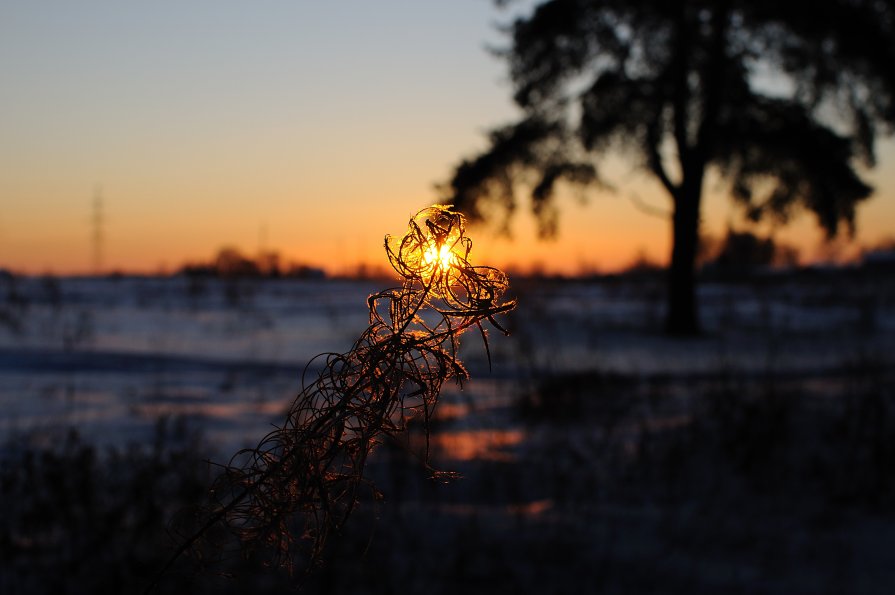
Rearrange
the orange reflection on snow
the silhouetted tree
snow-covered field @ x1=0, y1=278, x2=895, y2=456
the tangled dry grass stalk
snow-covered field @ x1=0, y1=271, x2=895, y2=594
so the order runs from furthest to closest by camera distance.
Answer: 1. the silhouetted tree
2. snow-covered field @ x1=0, y1=278, x2=895, y2=456
3. the orange reflection on snow
4. snow-covered field @ x1=0, y1=271, x2=895, y2=594
5. the tangled dry grass stalk

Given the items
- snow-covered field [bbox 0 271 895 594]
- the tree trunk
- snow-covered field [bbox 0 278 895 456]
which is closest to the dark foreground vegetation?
snow-covered field [bbox 0 271 895 594]

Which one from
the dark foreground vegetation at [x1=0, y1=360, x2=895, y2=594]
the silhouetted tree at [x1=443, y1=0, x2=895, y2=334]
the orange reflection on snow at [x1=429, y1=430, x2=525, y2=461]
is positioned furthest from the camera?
the silhouetted tree at [x1=443, y1=0, x2=895, y2=334]

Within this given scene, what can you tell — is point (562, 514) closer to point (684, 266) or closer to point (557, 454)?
point (557, 454)

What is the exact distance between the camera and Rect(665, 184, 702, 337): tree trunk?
15.2 metres

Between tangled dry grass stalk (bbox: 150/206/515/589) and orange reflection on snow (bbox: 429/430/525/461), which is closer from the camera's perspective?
tangled dry grass stalk (bbox: 150/206/515/589)

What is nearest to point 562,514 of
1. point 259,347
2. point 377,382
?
point 377,382

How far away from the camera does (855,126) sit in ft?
48.2

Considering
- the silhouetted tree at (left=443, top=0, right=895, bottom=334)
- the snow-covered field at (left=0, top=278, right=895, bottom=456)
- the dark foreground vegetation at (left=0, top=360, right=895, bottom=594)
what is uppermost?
the silhouetted tree at (left=443, top=0, right=895, bottom=334)

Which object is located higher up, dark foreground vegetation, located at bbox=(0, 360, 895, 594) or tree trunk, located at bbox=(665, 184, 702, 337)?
tree trunk, located at bbox=(665, 184, 702, 337)

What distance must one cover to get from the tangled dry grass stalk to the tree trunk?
49.9 feet

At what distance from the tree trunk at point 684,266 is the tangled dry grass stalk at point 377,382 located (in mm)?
15202

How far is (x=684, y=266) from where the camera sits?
1551 centimetres

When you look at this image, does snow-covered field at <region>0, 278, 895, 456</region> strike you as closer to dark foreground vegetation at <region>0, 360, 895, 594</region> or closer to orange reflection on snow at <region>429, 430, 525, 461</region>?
orange reflection on snow at <region>429, 430, 525, 461</region>

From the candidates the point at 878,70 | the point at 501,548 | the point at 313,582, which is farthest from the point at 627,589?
the point at 878,70
